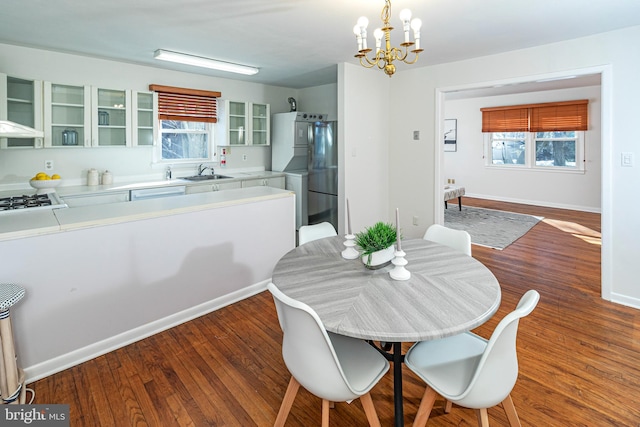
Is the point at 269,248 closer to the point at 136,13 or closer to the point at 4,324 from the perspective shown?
the point at 4,324

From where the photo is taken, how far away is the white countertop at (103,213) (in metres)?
2.08

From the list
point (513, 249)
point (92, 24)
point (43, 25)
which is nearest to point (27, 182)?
point (43, 25)

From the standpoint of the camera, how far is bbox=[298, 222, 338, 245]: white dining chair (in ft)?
8.09

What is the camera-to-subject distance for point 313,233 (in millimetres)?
2518

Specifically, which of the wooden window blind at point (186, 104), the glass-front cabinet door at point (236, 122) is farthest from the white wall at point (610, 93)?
the wooden window blind at point (186, 104)

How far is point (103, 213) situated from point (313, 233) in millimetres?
1458

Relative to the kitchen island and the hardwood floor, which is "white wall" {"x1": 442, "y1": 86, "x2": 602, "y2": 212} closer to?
the hardwood floor

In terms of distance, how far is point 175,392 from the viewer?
1.98 metres

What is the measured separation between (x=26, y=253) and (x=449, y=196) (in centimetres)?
618

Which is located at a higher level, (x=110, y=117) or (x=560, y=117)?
(x=560, y=117)

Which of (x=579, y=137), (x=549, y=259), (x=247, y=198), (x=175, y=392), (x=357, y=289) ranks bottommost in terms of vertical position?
(x=175, y=392)

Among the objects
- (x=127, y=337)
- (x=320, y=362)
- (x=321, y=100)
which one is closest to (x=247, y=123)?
(x=321, y=100)

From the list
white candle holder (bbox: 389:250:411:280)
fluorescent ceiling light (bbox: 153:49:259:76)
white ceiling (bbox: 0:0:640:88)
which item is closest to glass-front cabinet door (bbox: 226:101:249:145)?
fluorescent ceiling light (bbox: 153:49:259:76)

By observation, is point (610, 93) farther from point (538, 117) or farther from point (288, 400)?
point (538, 117)
